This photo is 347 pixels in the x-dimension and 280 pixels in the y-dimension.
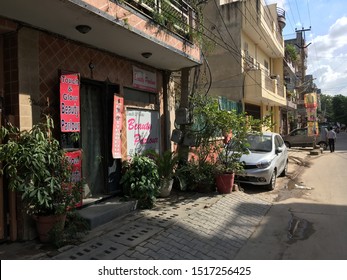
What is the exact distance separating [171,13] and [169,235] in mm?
5348

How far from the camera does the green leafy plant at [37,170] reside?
4.51 metres

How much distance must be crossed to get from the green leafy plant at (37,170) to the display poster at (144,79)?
336 cm

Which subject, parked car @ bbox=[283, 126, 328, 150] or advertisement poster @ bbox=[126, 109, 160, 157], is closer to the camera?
advertisement poster @ bbox=[126, 109, 160, 157]

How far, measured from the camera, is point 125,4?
5.95 m

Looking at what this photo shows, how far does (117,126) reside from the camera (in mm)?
7273

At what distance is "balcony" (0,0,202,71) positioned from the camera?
474 centimetres

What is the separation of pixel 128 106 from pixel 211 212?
3.08 metres

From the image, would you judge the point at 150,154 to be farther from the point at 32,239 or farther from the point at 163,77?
the point at 32,239

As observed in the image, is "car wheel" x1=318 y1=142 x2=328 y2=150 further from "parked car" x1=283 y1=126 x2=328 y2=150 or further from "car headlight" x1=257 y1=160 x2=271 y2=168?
"car headlight" x1=257 y1=160 x2=271 y2=168

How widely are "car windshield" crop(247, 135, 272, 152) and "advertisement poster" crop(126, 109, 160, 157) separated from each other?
10.6ft

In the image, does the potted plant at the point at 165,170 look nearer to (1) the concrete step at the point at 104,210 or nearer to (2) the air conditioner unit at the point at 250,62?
(1) the concrete step at the point at 104,210

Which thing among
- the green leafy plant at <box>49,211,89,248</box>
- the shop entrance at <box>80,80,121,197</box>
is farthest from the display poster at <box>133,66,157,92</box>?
the green leafy plant at <box>49,211,89,248</box>

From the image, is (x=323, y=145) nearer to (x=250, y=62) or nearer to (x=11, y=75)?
(x=250, y=62)

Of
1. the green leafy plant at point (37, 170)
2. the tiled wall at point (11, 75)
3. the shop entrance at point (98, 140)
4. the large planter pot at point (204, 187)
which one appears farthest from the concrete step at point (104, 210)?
the large planter pot at point (204, 187)
